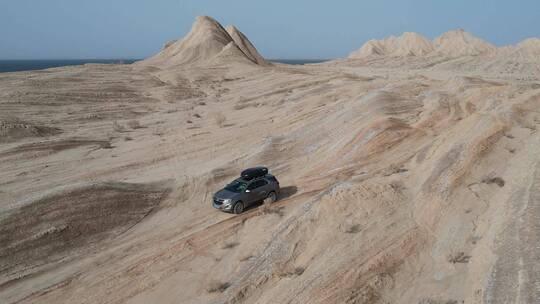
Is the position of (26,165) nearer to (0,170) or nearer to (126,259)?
(0,170)

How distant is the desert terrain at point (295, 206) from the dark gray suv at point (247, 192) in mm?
590

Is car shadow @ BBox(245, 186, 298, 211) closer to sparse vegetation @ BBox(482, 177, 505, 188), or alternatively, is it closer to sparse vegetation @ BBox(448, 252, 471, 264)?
sparse vegetation @ BBox(482, 177, 505, 188)

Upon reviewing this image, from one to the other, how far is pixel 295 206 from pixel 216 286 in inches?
277

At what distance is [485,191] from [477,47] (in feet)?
464

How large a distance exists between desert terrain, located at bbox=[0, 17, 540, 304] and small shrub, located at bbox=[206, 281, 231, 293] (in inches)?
1.8

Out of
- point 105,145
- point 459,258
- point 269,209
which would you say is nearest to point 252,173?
point 269,209

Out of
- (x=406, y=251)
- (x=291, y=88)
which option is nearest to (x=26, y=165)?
(x=406, y=251)

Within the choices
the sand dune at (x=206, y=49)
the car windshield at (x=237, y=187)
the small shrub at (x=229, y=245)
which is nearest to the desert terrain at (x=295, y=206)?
the small shrub at (x=229, y=245)

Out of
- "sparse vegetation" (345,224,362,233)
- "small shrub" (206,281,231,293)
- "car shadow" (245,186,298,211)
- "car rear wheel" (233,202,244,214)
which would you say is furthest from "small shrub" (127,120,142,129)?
"sparse vegetation" (345,224,362,233)

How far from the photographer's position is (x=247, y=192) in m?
20.7

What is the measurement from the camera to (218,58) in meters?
78.0

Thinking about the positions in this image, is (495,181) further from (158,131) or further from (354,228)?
(158,131)

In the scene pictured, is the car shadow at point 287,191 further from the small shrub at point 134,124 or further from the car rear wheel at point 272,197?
the small shrub at point 134,124

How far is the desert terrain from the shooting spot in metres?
13.6
